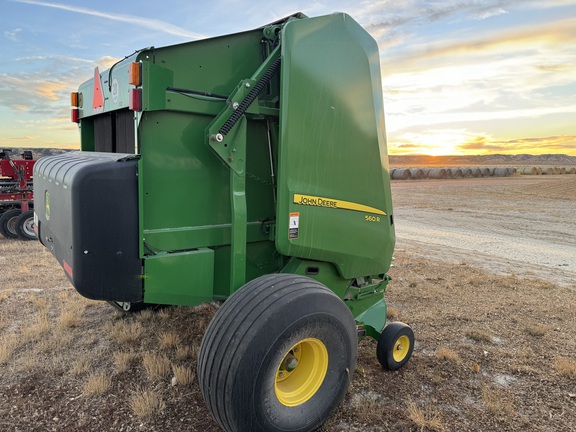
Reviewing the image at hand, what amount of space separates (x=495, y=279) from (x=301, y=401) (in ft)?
16.4

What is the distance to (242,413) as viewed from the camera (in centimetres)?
244

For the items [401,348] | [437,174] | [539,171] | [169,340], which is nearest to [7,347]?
[169,340]

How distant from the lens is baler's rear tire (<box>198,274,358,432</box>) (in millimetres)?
2434

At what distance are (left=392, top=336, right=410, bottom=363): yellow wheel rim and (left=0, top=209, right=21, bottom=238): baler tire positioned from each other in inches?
348

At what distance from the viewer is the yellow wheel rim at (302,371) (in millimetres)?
2837

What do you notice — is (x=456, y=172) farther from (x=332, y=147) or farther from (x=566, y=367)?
(x=332, y=147)

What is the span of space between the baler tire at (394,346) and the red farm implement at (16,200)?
27.5 feet

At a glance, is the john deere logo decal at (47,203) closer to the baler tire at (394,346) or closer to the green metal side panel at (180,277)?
the green metal side panel at (180,277)

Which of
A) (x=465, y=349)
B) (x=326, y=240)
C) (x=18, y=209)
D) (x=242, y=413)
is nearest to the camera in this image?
(x=242, y=413)

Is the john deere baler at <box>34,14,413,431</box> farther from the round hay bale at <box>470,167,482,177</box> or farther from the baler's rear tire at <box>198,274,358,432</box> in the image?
the round hay bale at <box>470,167,482,177</box>

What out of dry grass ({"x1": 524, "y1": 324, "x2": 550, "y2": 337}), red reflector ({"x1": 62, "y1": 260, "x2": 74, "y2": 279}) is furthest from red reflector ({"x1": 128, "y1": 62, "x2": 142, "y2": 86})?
dry grass ({"x1": 524, "y1": 324, "x2": 550, "y2": 337})

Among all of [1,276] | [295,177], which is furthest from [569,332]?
[1,276]

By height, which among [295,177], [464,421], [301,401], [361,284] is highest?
[295,177]

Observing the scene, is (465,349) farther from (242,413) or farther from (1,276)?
(1,276)
